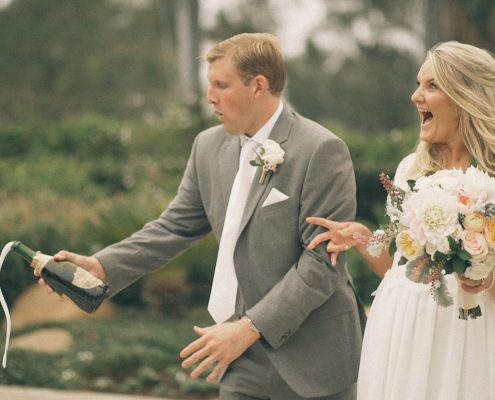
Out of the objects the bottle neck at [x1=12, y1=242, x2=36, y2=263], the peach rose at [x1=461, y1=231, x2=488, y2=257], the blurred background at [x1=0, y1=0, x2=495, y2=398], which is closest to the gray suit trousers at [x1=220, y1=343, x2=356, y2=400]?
the bottle neck at [x1=12, y1=242, x2=36, y2=263]

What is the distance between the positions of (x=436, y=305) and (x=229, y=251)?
832 millimetres

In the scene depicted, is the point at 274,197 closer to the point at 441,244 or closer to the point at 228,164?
the point at 228,164

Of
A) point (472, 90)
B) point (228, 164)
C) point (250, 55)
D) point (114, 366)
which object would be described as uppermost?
point (250, 55)

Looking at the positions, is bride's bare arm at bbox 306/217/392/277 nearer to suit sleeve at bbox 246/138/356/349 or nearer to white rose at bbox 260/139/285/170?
suit sleeve at bbox 246/138/356/349

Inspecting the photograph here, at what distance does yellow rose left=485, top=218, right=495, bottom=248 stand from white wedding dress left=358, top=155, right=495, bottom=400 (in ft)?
1.00

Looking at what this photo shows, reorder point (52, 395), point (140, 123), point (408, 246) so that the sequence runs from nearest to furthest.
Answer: point (408, 246), point (52, 395), point (140, 123)

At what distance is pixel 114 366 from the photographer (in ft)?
23.8

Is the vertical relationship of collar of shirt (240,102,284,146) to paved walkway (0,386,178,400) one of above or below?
above

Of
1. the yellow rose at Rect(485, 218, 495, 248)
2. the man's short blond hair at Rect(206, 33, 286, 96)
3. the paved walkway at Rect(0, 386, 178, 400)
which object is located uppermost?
the man's short blond hair at Rect(206, 33, 286, 96)

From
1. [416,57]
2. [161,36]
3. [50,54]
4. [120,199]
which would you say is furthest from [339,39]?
[120,199]

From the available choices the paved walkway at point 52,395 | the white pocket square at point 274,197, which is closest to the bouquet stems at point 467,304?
the white pocket square at point 274,197

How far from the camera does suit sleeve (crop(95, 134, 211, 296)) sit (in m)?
4.20

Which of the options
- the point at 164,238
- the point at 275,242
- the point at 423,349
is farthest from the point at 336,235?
the point at 164,238

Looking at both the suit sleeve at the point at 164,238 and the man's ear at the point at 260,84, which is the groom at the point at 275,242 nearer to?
the man's ear at the point at 260,84
